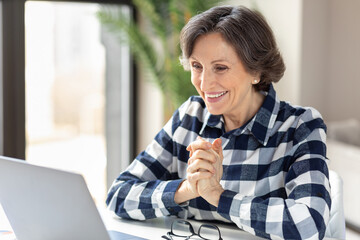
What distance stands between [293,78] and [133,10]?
134 centimetres

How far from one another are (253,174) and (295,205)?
0.80 ft

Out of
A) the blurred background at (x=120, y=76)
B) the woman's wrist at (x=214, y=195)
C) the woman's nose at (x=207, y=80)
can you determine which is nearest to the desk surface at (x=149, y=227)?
the woman's wrist at (x=214, y=195)

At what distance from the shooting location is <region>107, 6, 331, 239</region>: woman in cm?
153

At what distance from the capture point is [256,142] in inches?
68.1

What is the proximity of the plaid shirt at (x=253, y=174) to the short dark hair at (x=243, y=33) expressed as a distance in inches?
5.6

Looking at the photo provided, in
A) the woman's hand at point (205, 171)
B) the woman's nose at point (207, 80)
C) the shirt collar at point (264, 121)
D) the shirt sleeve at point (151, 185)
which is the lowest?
the shirt sleeve at point (151, 185)

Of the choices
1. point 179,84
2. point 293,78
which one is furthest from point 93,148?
point 293,78

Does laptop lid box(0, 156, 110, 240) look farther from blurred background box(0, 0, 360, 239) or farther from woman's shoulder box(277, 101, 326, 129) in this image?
blurred background box(0, 0, 360, 239)

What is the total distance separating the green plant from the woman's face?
6.57 feet

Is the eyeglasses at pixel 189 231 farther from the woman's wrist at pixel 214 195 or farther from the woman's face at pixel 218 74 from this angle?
the woman's face at pixel 218 74

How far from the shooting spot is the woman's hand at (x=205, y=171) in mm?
1529

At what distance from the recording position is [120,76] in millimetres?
4379

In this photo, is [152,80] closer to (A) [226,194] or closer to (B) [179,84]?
(B) [179,84]

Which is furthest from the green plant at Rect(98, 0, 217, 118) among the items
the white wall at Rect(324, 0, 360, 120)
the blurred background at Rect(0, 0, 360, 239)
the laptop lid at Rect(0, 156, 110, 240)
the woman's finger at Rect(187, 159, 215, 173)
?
the laptop lid at Rect(0, 156, 110, 240)
